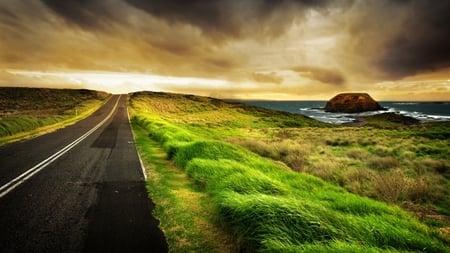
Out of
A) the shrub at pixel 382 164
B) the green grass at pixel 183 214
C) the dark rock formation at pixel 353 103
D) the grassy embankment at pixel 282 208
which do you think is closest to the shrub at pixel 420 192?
the grassy embankment at pixel 282 208

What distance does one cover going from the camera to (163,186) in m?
7.79

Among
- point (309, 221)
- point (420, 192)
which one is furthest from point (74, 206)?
point (420, 192)

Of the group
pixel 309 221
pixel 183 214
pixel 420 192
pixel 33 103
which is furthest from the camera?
pixel 33 103

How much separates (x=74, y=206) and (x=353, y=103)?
153 meters

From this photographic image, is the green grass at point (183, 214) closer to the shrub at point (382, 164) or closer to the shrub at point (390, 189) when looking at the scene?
the shrub at point (390, 189)

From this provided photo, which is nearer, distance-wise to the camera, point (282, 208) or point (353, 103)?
point (282, 208)

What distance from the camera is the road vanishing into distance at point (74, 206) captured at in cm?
443

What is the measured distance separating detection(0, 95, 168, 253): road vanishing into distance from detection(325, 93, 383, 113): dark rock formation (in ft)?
474

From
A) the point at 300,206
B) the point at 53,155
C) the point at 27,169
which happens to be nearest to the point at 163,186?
the point at 300,206

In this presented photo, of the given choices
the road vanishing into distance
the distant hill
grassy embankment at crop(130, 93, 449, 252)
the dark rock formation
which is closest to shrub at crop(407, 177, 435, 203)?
grassy embankment at crop(130, 93, 449, 252)

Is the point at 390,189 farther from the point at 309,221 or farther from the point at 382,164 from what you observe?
the point at 382,164

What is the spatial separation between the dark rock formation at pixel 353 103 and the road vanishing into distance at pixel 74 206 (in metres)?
144

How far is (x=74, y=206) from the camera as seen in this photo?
600 cm

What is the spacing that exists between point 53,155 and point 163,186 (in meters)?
6.95
